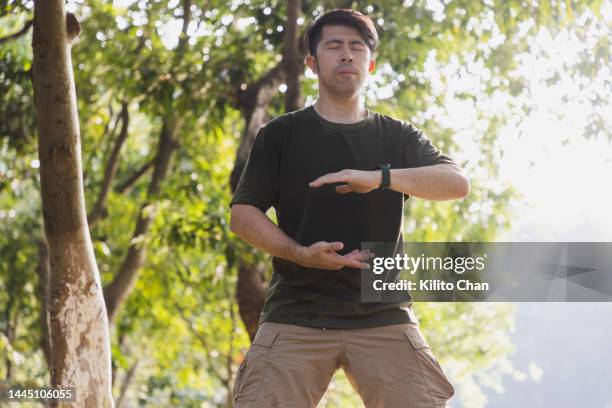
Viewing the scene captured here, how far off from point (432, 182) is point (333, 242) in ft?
1.41

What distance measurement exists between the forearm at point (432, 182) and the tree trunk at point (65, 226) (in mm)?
2513

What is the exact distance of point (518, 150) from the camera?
452 inches

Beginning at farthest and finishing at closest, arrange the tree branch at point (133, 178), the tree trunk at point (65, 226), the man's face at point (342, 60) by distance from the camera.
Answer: the tree branch at point (133, 178) → the tree trunk at point (65, 226) → the man's face at point (342, 60)

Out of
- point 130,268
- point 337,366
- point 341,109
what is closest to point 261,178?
point 341,109

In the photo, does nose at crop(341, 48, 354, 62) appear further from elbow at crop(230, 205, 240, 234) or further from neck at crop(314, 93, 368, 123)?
elbow at crop(230, 205, 240, 234)

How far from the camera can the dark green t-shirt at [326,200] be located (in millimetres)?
3230

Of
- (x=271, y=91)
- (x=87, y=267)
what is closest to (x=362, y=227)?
(x=87, y=267)

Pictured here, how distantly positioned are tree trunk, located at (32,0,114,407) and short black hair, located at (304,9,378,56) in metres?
1.98

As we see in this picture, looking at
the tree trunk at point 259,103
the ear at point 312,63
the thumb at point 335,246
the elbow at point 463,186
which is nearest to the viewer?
the thumb at point 335,246

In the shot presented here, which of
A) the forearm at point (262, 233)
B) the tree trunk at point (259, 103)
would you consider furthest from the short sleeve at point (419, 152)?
the tree trunk at point (259, 103)

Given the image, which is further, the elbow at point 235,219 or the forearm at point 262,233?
the elbow at point 235,219

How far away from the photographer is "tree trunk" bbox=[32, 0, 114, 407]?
5.08 metres

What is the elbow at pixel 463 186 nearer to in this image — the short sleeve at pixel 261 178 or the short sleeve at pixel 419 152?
the short sleeve at pixel 419 152

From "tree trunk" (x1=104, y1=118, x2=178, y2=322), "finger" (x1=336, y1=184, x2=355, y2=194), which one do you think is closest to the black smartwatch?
"finger" (x1=336, y1=184, x2=355, y2=194)
